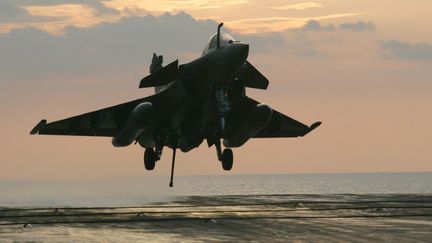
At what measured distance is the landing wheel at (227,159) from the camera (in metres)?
37.2

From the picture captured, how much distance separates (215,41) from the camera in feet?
107

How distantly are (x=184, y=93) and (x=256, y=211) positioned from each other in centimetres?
1760

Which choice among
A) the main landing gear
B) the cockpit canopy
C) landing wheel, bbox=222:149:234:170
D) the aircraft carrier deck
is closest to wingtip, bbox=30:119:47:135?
the aircraft carrier deck

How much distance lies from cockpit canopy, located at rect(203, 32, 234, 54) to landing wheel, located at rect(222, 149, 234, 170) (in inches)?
256

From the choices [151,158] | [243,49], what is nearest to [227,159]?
[151,158]

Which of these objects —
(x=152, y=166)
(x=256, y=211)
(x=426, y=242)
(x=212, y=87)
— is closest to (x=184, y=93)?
(x=212, y=87)

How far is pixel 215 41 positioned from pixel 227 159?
7605mm

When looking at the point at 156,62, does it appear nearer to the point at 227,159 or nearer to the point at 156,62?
the point at 156,62

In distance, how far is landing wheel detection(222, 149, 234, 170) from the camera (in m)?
37.2

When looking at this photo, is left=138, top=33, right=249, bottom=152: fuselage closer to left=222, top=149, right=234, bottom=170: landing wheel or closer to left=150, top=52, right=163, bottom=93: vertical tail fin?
left=222, top=149, right=234, bottom=170: landing wheel

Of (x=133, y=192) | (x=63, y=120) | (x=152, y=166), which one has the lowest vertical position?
(x=133, y=192)

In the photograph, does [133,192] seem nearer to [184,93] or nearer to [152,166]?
[152,166]

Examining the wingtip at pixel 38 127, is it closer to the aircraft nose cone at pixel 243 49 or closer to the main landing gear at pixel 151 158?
the main landing gear at pixel 151 158

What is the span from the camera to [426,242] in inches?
1160
